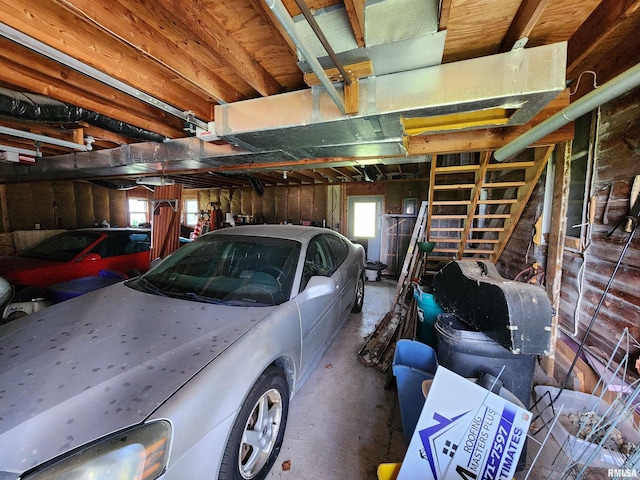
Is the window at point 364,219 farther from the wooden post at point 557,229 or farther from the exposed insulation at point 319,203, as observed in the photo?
the wooden post at point 557,229

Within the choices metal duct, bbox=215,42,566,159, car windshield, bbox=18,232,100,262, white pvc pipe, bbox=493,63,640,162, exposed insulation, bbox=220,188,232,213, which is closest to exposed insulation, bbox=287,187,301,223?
exposed insulation, bbox=220,188,232,213

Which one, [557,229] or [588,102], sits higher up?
[588,102]

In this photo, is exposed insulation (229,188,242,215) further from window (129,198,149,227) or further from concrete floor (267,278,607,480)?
concrete floor (267,278,607,480)

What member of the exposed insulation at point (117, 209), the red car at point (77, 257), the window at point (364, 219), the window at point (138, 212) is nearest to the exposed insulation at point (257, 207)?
the window at point (364, 219)

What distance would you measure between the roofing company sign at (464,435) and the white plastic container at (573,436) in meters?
0.51

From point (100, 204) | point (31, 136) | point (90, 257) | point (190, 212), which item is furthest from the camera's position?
point (190, 212)

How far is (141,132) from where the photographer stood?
2693mm

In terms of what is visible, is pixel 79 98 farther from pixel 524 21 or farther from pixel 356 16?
pixel 524 21

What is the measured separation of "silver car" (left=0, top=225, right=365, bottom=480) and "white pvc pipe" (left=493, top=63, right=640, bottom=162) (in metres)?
1.82

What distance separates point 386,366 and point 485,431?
124 cm

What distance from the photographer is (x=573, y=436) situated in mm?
1553

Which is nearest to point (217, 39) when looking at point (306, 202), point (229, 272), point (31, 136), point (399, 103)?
point (399, 103)

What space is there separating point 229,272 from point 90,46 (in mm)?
1659

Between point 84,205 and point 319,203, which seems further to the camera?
point 319,203
